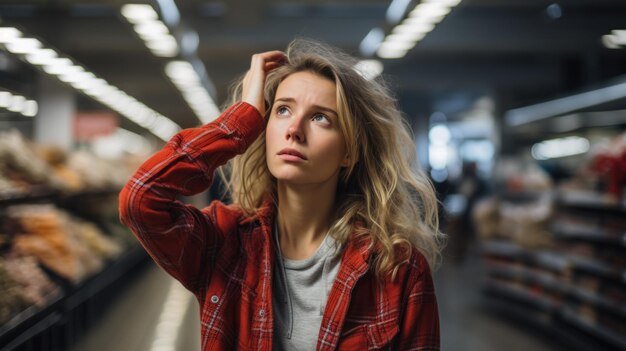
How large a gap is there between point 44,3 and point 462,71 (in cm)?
894

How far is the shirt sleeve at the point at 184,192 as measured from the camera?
152 centimetres

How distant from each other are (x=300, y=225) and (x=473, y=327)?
5130 mm

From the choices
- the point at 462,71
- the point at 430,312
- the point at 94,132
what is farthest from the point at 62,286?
the point at 462,71

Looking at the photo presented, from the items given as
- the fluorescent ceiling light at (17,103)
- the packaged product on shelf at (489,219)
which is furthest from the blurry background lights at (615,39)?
the fluorescent ceiling light at (17,103)

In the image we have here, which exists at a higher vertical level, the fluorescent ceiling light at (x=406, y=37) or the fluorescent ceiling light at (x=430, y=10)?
the fluorescent ceiling light at (x=430, y=10)

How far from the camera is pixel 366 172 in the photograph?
191 cm

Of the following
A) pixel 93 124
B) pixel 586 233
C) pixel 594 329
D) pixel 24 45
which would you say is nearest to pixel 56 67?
pixel 24 45

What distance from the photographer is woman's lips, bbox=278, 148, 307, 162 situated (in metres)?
1.63

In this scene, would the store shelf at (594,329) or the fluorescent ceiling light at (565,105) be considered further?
the fluorescent ceiling light at (565,105)

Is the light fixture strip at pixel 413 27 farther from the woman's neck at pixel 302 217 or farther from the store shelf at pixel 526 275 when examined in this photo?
the woman's neck at pixel 302 217

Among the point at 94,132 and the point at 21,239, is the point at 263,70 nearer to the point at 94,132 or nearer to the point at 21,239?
the point at 21,239

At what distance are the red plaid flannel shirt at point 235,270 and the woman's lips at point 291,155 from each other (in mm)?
99

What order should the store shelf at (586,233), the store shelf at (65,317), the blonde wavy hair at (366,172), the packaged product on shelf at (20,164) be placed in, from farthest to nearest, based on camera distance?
the store shelf at (586,233)
the packaged product on shelf at (20,164)
the store shelf at (65,317)
the blonde wavy hair at (366,172)

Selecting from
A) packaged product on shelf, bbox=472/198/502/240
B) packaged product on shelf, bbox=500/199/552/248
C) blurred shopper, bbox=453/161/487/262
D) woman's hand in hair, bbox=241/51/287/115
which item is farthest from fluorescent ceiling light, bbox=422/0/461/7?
blurred shopper, bbox=453/161/487/262
